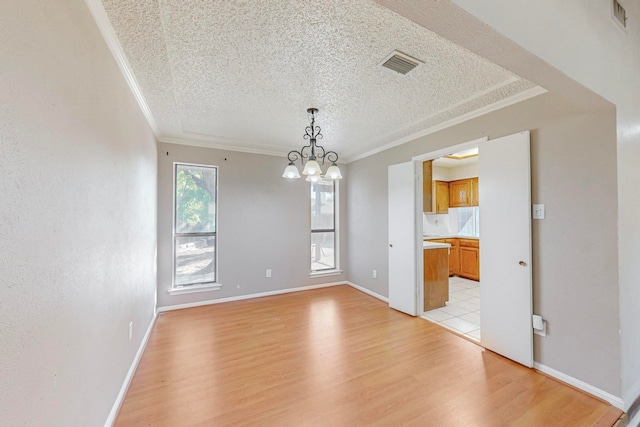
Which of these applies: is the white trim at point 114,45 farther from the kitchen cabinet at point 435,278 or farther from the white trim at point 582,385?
the white trim at point 582,385

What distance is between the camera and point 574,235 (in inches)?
83.0

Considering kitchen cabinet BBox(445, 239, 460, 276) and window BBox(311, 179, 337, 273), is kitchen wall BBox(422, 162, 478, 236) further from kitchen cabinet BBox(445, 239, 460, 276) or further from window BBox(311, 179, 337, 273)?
window BBox(311, 179, 337, 273)

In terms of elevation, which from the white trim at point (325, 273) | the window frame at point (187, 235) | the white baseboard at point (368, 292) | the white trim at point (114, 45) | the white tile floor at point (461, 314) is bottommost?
the white tile floor at point (461, 314)

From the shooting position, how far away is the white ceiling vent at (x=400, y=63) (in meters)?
1.96

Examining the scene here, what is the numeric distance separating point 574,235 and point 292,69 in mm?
2667

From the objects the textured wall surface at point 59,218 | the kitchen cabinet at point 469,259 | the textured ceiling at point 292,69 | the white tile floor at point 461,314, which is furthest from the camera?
the kitchen cabinet at point 469,259

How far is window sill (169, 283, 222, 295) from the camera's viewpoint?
385cm

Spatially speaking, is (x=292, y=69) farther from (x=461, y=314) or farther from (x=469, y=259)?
A: (x=469, y=259)

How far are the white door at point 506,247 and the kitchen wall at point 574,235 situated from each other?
3.2 inches

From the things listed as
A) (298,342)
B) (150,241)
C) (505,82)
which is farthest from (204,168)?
(505,82)

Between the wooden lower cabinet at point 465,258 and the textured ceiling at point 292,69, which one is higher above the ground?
the textured ceiling at point 292,69

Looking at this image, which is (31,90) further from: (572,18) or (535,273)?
(535,273)

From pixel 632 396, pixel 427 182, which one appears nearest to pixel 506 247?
pixel 632 396

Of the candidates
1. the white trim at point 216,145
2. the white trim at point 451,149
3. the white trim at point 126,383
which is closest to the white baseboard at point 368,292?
the white trim at point 451,149
